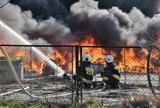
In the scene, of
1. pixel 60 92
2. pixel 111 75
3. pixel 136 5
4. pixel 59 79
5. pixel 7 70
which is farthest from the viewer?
pixel 136 5

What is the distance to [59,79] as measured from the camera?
1662 centimetres

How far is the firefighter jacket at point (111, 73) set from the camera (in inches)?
528

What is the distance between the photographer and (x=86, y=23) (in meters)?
32.1

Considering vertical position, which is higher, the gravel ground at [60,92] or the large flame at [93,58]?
the large flame at [93,58]

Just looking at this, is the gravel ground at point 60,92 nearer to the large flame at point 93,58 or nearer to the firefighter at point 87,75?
the firefighter at point 87,75

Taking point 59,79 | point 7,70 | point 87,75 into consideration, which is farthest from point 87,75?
point 7,70

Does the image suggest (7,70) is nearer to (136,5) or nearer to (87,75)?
(87,75)

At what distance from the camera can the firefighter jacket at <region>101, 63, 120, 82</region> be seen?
13.4 meters

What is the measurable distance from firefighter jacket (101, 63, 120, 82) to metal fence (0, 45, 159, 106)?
42 cm

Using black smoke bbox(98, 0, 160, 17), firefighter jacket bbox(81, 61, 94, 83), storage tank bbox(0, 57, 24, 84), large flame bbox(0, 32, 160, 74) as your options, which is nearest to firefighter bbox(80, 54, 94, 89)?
firefighter jacket bbox(81, 61, 94, 83)

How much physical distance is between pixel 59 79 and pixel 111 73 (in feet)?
11.7

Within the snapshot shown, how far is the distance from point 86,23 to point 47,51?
9.37m

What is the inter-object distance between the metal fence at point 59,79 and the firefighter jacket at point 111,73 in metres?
0.42

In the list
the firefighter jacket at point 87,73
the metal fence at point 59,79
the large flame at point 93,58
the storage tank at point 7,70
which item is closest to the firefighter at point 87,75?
the firefighter jacket at point 87,73
